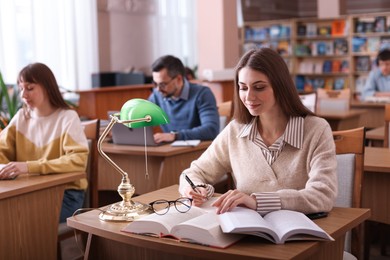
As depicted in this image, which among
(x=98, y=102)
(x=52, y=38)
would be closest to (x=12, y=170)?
(x=98, y=102)

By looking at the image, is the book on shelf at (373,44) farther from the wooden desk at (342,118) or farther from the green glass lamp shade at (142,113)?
the green glass lamp shade at (142,113)

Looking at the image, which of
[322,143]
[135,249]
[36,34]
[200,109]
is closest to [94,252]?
[135,249]

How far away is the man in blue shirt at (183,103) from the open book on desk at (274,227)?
210 cm

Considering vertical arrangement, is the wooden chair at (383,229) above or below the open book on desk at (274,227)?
below

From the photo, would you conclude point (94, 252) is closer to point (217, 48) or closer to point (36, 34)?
point (36, 34)

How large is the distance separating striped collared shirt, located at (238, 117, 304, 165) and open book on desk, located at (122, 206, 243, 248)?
362mm

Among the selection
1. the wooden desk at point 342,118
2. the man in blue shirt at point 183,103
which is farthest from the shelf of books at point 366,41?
the man in blue shirt at point 183,103

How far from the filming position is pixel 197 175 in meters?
2.40

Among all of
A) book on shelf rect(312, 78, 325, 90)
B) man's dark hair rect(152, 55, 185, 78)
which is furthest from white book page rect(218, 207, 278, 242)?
book on shelf rect(312, 78, 325, 90)

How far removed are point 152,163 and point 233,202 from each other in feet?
5.66

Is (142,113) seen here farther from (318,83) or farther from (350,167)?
(318,83)

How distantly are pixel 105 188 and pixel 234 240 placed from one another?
2.21m

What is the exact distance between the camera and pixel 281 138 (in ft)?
7.25

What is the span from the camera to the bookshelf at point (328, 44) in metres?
9.49
